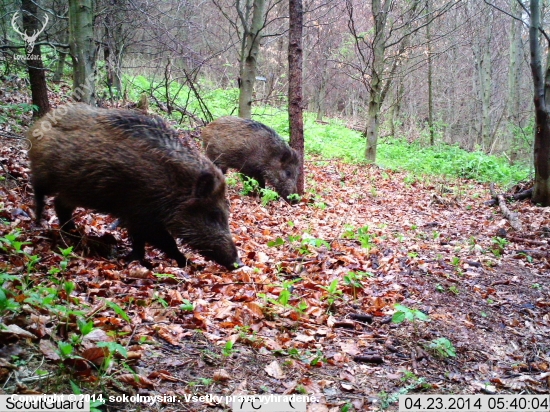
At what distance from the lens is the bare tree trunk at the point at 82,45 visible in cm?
726

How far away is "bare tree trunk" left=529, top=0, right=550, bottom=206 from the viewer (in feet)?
31.4

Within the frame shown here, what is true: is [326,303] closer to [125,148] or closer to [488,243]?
[125,148]

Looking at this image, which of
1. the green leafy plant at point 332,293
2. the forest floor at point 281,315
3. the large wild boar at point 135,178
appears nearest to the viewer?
the forest floor at point 281,315

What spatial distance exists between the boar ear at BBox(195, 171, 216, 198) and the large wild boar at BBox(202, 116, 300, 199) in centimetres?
531

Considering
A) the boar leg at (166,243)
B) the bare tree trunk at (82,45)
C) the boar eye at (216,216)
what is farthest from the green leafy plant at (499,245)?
the bare tree trunk at (82,45)

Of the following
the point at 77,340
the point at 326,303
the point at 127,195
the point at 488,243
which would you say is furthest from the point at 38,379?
the point at 488,243

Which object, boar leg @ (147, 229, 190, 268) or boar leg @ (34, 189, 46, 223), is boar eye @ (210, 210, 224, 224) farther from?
boar leg @ (34, 189, 46, 223)

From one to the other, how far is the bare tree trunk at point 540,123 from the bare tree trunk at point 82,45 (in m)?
8.52

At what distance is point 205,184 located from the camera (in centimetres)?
536

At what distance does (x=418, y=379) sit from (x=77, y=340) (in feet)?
7.62

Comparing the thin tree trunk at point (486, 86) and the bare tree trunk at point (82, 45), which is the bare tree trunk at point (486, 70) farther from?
the bare tree trunk at point (82, 45)

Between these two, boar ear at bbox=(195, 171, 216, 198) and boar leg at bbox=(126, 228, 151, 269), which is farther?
boar leg at bbox=(126, 228, 151, 269)

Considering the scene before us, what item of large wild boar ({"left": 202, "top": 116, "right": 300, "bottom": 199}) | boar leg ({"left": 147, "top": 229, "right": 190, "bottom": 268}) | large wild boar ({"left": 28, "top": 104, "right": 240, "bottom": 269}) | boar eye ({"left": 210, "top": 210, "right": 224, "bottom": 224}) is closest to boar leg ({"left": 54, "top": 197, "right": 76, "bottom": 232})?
large wild boar ({"left": 28, "top": 104, "right": 240, "bottom": 269})

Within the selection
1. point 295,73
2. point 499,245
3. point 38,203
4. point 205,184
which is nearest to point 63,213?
point 38,203
